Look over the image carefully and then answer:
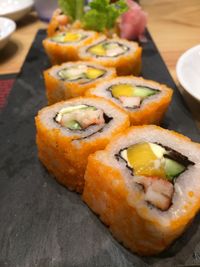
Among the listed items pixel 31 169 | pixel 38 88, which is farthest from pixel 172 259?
pixel 38 88

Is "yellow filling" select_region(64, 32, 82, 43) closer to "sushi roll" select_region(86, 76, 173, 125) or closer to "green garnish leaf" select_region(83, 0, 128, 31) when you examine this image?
"green garnish leaf" select_region(83, 0, 128, 31)

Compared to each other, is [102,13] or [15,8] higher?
[102,13]

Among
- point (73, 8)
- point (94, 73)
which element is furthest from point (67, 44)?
point (73, 8)

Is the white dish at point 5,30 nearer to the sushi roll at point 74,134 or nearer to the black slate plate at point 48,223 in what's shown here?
the black slate plate at point 48,223

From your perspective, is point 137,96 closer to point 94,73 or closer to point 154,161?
point 94,73

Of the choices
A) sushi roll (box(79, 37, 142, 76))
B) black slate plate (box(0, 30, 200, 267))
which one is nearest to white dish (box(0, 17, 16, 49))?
sushi roll (box(79, 37, 142, 76))

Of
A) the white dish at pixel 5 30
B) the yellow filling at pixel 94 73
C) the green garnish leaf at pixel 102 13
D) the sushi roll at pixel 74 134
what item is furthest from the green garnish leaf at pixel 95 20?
the sushi roll at pixel 74 134

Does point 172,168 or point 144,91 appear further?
point 144,91

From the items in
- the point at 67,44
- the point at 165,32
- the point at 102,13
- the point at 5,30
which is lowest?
the point at 165,32
